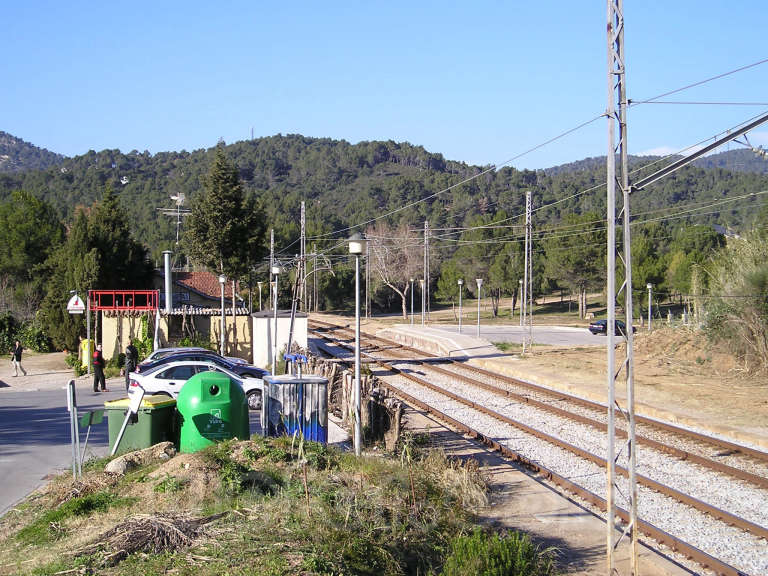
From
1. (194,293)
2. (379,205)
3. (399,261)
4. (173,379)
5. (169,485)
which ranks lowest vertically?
(169,485)

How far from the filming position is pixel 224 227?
104 ft

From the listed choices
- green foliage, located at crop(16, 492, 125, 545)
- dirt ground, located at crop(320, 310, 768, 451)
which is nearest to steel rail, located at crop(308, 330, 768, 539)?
dirt ground, located at crop(320, 310, 768, 451)

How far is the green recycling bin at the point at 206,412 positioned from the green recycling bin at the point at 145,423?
1.66 ft

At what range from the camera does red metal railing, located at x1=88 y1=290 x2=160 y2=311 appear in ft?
92.5

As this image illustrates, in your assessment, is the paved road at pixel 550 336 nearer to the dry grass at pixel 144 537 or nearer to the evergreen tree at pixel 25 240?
the evergreen tree at pixel 25 240

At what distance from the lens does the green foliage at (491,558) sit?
6.73 metres

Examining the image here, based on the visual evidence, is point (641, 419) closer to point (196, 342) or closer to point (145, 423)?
point (145, 423)

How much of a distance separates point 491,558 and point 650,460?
7320mm

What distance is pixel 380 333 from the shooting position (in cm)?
4484

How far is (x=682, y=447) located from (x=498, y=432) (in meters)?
3.76

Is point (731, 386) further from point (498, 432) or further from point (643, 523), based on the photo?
point (643, 523)

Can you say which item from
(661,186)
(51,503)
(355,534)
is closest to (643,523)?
(355,534)

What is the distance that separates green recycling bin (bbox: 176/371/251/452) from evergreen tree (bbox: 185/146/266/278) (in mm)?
20629

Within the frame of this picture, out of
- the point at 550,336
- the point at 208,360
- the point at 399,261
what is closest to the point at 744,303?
the point at 208,360
